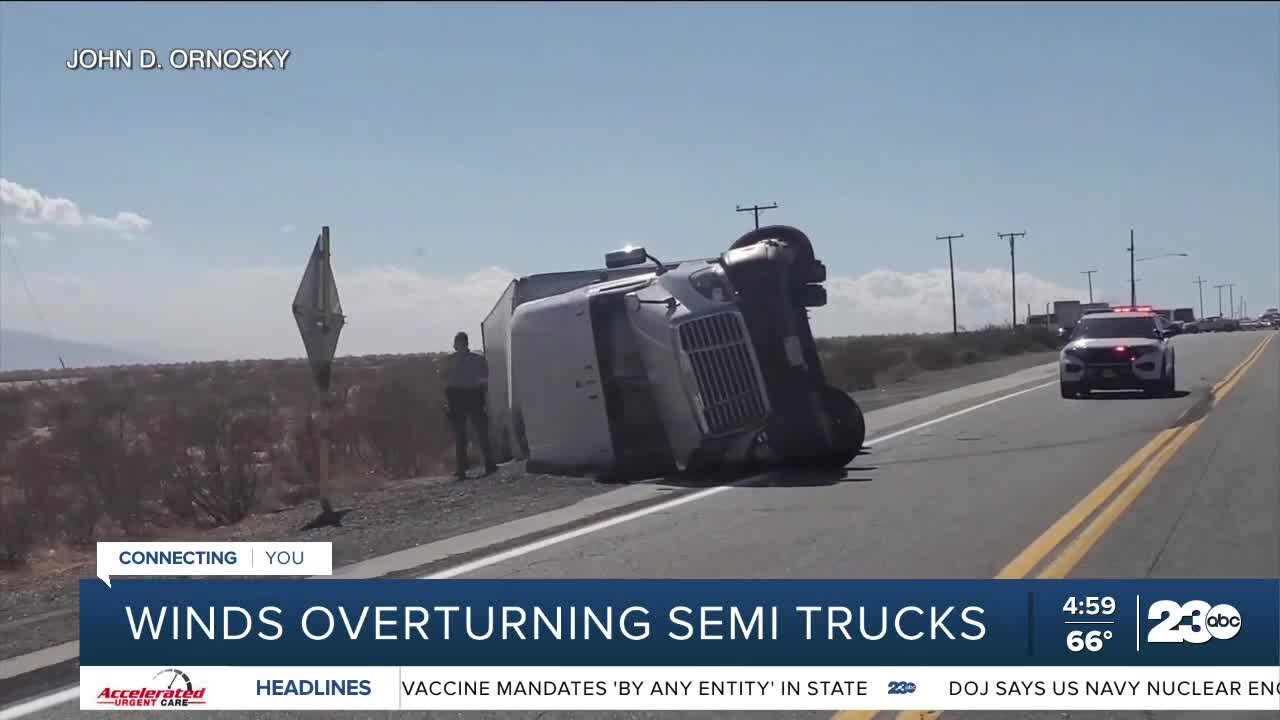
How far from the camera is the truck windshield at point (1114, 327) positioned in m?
26.3

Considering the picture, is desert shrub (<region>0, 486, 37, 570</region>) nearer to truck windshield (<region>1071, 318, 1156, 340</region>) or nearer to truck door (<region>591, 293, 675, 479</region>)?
truck door (<region>591, 293, 675, 479</region>)

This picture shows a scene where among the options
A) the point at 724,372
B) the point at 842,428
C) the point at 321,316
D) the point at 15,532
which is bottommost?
the point at 15,532

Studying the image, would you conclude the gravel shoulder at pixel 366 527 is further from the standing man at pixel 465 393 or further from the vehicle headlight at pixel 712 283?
the vehicle headlight at pixel 712 283

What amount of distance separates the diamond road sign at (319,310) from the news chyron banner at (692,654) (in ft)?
17.3

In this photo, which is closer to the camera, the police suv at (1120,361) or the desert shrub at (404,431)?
the desert shrub at (404,431)

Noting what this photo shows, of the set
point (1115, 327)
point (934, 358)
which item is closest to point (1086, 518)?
point (1115, 327)

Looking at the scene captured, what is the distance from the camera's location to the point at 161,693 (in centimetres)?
620

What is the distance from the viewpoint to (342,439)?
2153cm

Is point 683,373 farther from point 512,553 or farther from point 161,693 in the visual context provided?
point 161,693

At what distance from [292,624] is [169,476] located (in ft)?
38.0

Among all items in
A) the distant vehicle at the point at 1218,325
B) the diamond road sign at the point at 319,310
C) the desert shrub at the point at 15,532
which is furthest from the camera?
the distant vehicle at the point at 1218,325

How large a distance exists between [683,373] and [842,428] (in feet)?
8.19

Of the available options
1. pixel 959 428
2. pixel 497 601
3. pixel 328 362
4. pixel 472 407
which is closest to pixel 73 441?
pixel 472 407

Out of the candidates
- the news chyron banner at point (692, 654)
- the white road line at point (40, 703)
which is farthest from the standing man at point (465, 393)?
the white road line at point (40, 703)
